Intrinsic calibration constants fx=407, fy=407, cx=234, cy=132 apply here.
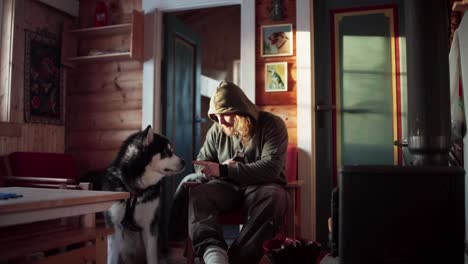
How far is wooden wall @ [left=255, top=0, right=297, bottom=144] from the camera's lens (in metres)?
3.06

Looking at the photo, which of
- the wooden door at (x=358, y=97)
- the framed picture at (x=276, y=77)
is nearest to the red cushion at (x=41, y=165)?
the framed picture at (x=276, y=77)

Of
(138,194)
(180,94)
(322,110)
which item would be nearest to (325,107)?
(322,110)

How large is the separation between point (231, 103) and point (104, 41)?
6.22ft

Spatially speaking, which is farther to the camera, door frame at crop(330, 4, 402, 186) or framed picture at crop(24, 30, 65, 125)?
framed picture at crop(24, 30, 65, 125)

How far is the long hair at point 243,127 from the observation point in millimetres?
2227

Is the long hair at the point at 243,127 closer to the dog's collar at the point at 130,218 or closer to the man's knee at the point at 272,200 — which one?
the man's knee at the point at 272,200

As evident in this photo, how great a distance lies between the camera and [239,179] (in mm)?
2062

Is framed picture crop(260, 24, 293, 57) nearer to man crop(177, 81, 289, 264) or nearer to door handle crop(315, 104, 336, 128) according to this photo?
door handle crop(315, 104, 336, 128)

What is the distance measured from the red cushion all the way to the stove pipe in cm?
250

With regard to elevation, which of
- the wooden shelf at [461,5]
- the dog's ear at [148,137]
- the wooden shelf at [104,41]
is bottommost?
the dog's ear at [148,137]

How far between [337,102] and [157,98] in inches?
56.4

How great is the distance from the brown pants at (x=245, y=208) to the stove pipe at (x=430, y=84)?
2.22 feet

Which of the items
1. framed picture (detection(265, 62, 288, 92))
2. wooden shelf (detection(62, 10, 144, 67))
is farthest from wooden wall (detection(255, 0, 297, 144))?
wooden shelf (detection(62, 10, 144, 67))

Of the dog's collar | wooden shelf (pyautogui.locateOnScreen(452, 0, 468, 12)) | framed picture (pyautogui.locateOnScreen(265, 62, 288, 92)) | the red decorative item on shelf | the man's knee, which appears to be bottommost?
the dog's collar
